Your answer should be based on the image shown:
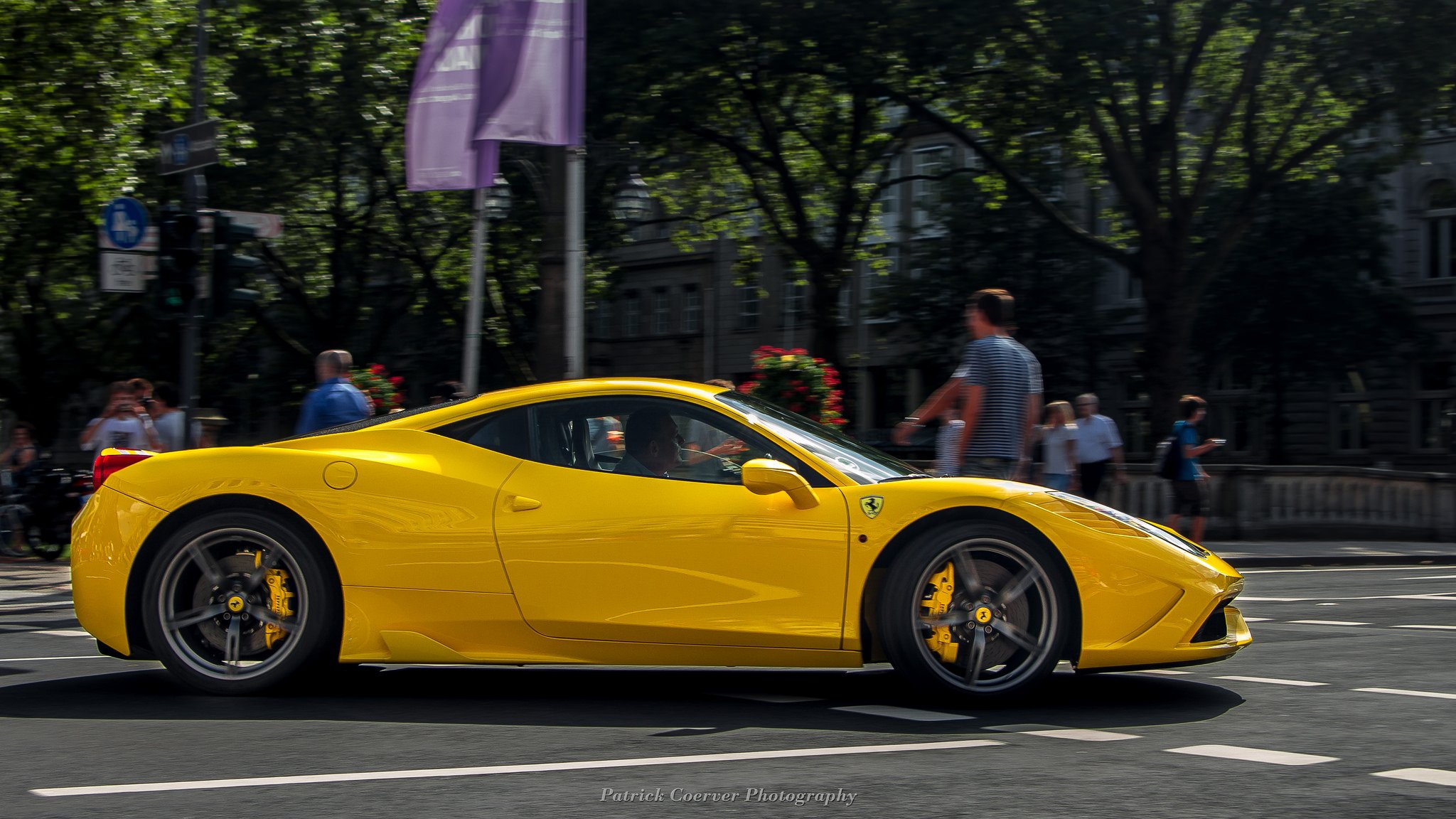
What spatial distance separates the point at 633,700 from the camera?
248 inches

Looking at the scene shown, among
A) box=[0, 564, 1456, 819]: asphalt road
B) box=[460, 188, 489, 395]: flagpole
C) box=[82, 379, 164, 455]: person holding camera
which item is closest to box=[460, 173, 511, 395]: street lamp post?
box=[460, 188, 489, 395]: flagpole

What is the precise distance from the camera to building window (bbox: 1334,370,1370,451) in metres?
41.5

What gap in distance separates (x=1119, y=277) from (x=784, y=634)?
143 feet

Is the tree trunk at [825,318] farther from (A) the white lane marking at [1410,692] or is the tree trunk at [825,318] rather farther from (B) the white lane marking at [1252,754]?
(B) the white lane marking at [1252,754]

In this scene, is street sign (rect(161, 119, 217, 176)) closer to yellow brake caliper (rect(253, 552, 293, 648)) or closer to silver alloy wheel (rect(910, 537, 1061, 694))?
yellow brake caliper (rect(253, 552, 293, 648))

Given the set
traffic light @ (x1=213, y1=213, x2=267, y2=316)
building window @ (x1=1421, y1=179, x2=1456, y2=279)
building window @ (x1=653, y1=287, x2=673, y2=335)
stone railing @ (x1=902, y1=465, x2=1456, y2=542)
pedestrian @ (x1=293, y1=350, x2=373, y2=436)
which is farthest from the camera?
building window @ (x1=653, y1=287, x2=673, y2=335)

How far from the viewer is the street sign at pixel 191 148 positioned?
1323cm

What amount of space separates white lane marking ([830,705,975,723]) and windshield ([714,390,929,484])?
0.83 metres

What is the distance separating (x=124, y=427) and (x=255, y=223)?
2927 mm

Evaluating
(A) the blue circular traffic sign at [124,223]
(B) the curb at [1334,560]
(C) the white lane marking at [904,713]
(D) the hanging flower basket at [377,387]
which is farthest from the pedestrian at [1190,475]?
(C) the white lane marking at [904,713]

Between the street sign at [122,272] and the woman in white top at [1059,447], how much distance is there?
7737 mm

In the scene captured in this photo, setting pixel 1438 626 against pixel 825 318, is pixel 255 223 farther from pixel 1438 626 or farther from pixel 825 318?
pixel 825 318

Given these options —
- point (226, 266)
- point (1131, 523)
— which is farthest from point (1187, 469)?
point (1131, 523)

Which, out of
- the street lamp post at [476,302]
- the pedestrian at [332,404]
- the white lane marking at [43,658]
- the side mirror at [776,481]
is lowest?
the white lane marking at [43,658]
